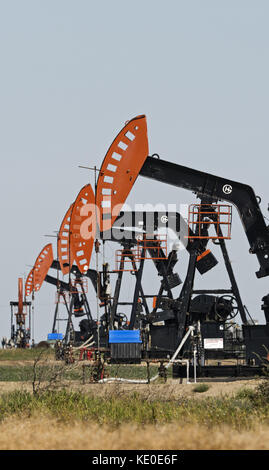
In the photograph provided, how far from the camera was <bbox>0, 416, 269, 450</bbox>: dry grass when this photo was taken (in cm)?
875

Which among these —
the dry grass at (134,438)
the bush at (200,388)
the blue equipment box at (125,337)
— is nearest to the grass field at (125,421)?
the dry grass at (134,438)

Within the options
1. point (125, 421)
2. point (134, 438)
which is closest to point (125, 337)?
point (125, 421)

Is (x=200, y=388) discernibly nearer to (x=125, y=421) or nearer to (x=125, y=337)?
(x=125, y=421)

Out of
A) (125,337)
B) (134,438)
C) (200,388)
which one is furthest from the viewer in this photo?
(125,337)

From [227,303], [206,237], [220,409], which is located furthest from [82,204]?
[220,409]

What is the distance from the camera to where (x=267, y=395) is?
13.7 m

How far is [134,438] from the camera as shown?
909cm

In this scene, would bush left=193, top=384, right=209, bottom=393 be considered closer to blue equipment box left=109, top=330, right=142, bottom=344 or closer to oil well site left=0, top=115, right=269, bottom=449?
oil well site left=0, top=115, right=269, bottom=449

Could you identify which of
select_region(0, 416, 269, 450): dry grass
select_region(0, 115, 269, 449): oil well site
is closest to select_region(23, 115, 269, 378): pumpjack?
select_region(0, 115, 269, 449): oil well site

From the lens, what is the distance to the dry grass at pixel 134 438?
8.75 metres

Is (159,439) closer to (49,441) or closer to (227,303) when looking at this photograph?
(49,441)
